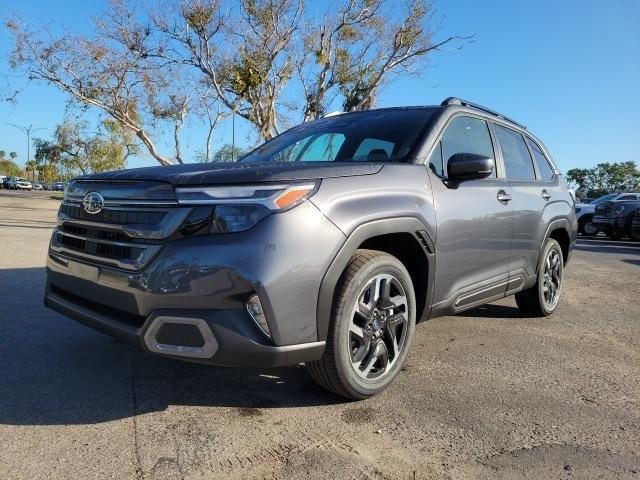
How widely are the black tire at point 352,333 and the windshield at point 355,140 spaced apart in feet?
2.60

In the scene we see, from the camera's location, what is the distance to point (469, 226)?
11.7 ft

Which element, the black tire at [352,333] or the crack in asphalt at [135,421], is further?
the black tire at [352,333]

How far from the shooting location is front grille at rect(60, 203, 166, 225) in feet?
8.21

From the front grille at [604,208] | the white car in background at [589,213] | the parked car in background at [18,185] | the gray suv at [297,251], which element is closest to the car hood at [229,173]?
the gray suv at [297,251]

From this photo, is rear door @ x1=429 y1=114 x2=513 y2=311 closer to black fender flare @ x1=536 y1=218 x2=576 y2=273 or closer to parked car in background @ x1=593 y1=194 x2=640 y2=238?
black fender flare @ x1=536 y1=218 x2=576 y2=273

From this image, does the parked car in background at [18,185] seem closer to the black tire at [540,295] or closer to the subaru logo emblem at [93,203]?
the black tire at [540,295]

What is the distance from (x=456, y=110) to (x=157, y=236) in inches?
96.0

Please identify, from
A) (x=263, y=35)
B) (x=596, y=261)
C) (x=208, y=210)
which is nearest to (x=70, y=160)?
(x=263, y=35)

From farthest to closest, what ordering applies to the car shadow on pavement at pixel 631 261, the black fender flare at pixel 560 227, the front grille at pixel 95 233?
the car shadow on pavement at pixel 631 261 < the black fender flare at pixel 560 227 < the front grille at pixel 95 233

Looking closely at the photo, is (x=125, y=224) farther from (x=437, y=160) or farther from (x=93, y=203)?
(x=437, y=160)

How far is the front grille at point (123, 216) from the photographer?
2502 millimetres

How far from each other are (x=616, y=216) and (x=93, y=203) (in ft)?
61.6

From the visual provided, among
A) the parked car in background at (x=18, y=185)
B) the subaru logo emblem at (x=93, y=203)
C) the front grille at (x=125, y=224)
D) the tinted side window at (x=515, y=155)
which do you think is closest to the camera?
the front grille at (x=125, y=224)

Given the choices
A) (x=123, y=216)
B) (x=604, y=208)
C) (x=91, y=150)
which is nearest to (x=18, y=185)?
(x=91, y=150)
